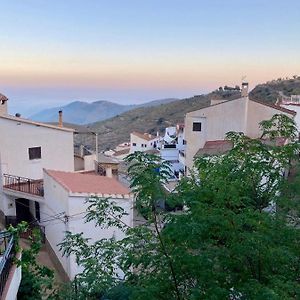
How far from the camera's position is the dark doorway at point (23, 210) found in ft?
57.5

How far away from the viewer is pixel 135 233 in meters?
6.59

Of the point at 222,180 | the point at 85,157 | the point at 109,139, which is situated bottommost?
the point at 109,139

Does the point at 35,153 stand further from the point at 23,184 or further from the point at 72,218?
the point at 72,218

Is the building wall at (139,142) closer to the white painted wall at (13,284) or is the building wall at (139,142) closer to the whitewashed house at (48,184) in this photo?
the whitewashed house at (48,184)

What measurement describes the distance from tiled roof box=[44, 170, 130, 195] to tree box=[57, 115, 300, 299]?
7.30 meters

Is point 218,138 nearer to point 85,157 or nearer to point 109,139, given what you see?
point 85,157

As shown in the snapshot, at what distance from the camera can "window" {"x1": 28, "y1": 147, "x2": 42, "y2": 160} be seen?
18359 millimetres

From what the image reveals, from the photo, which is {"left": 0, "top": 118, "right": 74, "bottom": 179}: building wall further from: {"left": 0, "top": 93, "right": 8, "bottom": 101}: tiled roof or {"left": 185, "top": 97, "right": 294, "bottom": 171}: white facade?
{"left": 185, "top": 97, "right": 294, "bottom": 171}: white facade

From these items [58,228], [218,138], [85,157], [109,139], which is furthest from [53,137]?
[109,139]

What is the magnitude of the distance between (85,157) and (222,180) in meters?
16.1

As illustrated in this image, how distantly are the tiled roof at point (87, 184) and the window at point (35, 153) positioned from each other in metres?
3.18

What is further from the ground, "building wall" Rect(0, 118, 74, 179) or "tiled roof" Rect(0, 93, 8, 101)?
"tiled roof" Rect(0, 93, 8, 101)

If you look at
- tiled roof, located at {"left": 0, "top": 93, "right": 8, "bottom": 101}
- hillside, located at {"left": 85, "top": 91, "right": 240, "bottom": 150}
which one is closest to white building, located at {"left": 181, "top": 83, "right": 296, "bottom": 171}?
tiled roof, located at {"left": 0, "top": 93, "right": 8, "bottom": 101}

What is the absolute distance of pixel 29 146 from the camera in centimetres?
1822
